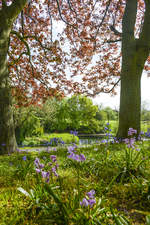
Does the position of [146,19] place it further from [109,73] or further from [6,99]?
[6,99]

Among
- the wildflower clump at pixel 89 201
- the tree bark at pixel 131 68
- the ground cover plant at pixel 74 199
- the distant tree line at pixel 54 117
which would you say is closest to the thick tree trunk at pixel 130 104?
the tree bark at pixel 131 68

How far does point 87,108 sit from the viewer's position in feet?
119

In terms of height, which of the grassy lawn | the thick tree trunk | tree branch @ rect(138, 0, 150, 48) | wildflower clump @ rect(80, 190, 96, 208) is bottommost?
the grassy lawn

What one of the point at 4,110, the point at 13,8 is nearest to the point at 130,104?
the point at 4,110

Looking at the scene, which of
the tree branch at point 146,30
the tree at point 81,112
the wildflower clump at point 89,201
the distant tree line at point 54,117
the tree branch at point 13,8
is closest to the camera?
the wildflower clump at point 89,201

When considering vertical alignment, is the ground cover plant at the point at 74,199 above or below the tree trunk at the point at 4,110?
below

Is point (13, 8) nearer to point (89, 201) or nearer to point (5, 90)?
point (5, 90)

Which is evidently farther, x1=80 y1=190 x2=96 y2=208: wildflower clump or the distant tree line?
the distant tree line

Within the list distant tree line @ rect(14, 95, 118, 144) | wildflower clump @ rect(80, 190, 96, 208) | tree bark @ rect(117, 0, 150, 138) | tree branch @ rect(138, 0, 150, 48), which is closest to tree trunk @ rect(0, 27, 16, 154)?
tree bark @ rect(117, 0, 150, 138)

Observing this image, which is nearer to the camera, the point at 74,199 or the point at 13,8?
the point at 74,199

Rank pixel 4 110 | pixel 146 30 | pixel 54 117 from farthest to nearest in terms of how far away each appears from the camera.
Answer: pixel 54 117, pixel 146 30, pixel 4 110

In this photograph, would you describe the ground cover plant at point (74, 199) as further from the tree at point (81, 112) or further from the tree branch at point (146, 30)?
the tree at point (81, 112)

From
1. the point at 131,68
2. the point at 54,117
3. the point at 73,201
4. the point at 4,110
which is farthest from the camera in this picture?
the point at 54,117

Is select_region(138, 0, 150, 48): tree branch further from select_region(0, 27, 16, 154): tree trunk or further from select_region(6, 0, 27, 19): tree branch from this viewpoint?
select_region(0, 27, 16, 154): tree trunk
